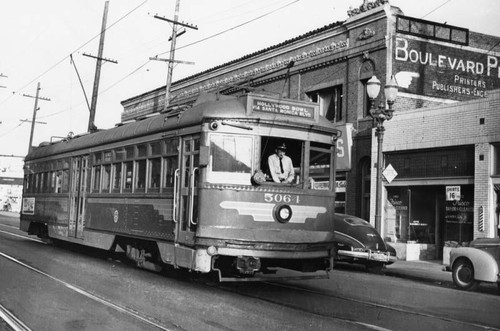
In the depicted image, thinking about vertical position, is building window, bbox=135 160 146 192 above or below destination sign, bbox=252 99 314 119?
below

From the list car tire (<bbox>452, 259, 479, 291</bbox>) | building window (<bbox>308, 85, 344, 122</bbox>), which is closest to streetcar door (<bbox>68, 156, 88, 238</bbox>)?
car tire (<bbox>452, 259, 479, 291</bbox>)

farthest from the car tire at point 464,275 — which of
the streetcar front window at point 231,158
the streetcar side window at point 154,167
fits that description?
the streetcar side window at point 154,167

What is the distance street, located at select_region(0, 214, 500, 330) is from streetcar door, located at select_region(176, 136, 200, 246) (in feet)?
3.17

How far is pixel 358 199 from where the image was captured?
68.1 ft

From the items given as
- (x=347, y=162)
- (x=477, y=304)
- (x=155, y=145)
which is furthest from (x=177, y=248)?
(x=347, y=162)

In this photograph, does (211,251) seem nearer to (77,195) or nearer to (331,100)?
(77,195)

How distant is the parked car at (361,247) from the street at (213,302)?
5.89 feet

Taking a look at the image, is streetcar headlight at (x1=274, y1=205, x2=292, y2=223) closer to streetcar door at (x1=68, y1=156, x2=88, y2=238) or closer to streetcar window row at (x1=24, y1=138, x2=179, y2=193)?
streetcar window row at (x1=24, y1=138, x2=179, y2=193)

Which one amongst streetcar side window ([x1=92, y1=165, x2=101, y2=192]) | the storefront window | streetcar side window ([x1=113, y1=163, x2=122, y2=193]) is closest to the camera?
streetcar side window ([x1=113, y1=163, x2=122, y2=193])

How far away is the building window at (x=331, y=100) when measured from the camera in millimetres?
22141

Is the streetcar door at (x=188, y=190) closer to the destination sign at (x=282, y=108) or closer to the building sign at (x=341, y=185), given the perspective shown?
the destination sign at (x=282, y=108)

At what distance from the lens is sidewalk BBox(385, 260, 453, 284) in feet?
42.9

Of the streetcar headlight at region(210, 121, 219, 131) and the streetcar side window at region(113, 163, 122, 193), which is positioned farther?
the streetcar side window at region(113, 163, 122, 193)

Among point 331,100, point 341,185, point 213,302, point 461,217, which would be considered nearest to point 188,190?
point 213,302
